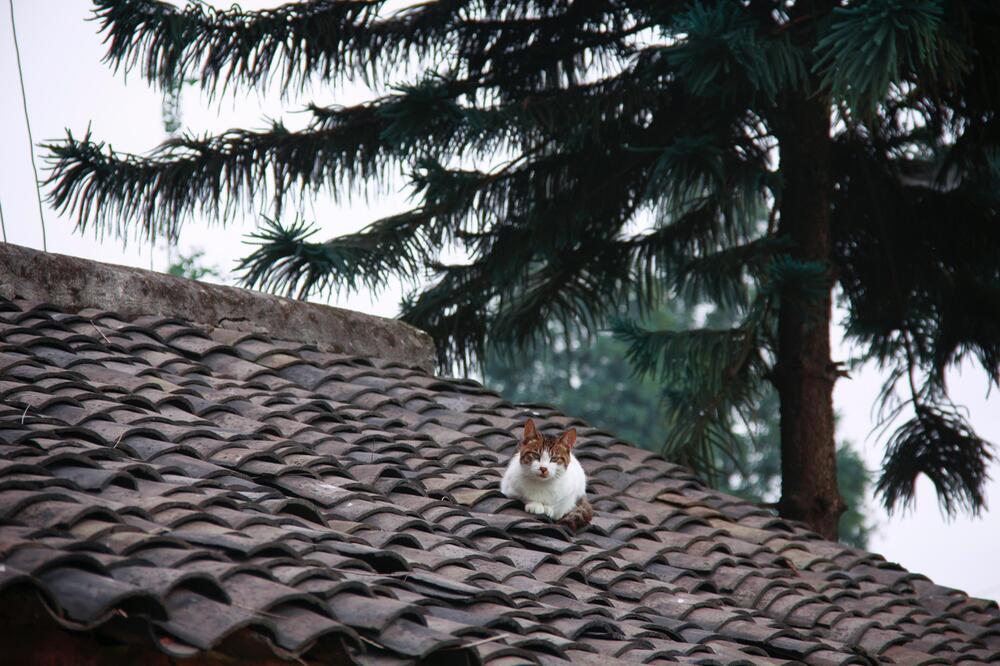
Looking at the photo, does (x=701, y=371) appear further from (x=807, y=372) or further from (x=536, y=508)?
(x=536, y=508)

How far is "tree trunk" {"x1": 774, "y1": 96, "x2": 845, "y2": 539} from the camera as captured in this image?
26.8 ft

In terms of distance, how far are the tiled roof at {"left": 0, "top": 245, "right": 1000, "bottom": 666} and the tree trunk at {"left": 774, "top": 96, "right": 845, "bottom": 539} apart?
221 centimetres

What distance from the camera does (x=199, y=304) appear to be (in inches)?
220

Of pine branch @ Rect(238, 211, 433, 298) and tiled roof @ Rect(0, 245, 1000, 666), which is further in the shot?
pine branch @ Rect(238, 211, 433, 298)

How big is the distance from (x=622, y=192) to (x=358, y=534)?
624 centimetres

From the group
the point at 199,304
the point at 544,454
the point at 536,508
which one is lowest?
the point at 536,508

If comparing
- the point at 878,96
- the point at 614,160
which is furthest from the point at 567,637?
the point at 614,160

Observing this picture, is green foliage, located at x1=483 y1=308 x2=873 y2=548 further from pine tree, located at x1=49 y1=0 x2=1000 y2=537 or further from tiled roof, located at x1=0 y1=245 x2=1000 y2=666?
tiled roof, located at x1=0 y1=245 x2=1000 y2=666

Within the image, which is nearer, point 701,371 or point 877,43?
point 877,43

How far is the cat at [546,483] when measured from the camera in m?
4.34

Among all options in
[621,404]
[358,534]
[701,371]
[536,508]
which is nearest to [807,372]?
[701,371]

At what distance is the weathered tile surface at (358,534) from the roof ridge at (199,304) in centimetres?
18

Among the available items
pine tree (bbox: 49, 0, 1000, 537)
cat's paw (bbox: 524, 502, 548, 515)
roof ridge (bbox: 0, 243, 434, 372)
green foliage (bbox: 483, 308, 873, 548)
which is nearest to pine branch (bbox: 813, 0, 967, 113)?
pine tree (bbox: 49, 0, 1000, 537)

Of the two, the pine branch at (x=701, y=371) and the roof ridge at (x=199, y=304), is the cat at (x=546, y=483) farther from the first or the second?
the pine branch at (x=701, y=371)
